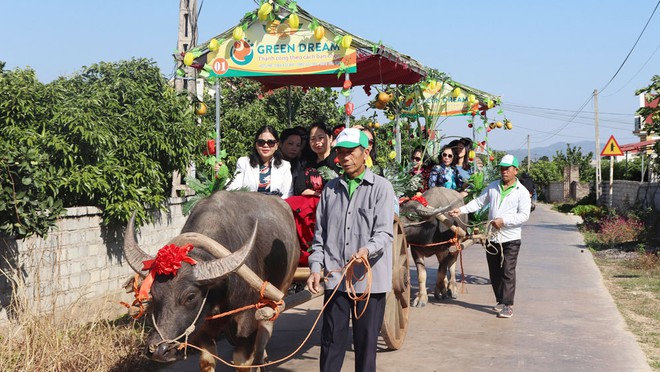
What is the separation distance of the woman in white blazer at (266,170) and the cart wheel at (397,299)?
1.15 metres

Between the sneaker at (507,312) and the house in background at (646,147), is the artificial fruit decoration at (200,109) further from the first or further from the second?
the house in background at (646,147)

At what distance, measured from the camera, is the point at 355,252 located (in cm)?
543

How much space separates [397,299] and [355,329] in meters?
2.40

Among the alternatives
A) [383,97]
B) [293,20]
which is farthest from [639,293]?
[293,20]

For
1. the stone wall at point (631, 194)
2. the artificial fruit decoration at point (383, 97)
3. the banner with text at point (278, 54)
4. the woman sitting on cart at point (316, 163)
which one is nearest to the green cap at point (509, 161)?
the artificial fruit decoration at point (383, 97)

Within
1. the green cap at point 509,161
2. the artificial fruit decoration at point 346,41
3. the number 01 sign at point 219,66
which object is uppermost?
the artificial fruit decoration at point 346,41

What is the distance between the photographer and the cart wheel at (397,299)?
7.40m

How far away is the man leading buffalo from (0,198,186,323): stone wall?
3522 millimetres

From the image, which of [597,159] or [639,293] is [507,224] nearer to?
[639,293]

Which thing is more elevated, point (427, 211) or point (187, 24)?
point (187, 24)

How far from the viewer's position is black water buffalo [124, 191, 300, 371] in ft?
15.8

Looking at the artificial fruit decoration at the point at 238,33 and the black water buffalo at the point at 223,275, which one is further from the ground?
the artificial fruit decoration at the point at 238,33

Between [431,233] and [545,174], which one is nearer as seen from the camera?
[431,233]

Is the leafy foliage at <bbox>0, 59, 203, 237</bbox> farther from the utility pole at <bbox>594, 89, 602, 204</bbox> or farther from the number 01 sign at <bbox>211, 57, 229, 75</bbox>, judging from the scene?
the utility pole at <bbox>594, 89, 602, 204</bbox>
